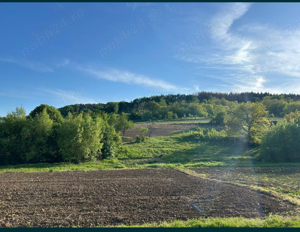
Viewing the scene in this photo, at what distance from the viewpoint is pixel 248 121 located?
35.8m

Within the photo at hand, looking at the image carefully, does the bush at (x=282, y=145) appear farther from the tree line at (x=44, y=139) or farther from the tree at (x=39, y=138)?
the tree at (x=39, y=138)

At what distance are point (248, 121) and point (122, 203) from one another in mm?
32531

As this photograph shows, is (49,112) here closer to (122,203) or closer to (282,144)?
(122,203)

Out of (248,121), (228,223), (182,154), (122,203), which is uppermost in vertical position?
(248,121)

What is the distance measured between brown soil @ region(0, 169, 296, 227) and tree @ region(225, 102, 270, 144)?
24256mm

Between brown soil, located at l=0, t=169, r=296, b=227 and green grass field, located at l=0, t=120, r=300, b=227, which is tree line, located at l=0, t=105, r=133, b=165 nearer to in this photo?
green grass field, located at l=0, t=120, r=300, b=227

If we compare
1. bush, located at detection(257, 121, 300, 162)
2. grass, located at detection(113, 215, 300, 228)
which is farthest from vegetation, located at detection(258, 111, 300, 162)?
grass, located at detection(113, 215, 300, 228)

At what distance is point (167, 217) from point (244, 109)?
33173mm

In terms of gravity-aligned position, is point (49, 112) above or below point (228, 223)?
above

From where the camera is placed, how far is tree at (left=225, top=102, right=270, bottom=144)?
34156mm

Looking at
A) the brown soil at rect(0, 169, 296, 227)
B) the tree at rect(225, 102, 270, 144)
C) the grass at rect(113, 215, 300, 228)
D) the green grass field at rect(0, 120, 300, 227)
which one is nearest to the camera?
the grass at rect(113, 215, 300, 228)

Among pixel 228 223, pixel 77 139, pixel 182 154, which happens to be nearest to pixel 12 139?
pixel 77 139

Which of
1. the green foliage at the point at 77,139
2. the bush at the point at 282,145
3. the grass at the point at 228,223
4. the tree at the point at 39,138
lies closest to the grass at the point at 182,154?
the green foliage at the point at 77,139

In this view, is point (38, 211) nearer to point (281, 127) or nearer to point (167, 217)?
point (167, 217)
